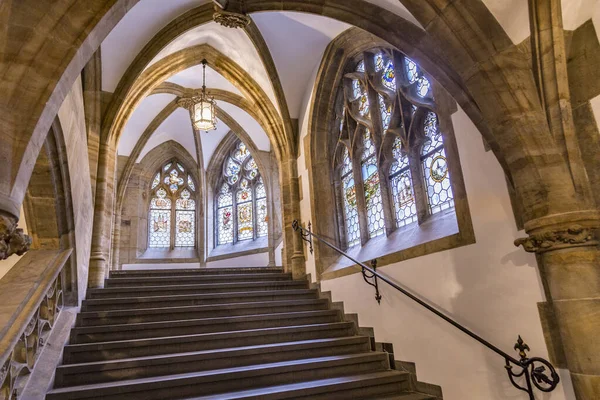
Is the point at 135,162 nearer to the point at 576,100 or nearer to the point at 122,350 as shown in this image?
the point at 122,350

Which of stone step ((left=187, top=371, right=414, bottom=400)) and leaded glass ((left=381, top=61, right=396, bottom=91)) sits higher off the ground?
leaded glass ((left=381, top=61, right=396, bottom=91))

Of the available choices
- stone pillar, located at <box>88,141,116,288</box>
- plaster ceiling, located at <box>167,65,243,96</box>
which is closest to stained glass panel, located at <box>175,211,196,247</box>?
plaster ceiling, located at <box>167,65,243,96</box>

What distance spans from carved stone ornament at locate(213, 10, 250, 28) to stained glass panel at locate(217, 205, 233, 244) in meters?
5.90

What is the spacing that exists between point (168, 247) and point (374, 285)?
7.05 metres

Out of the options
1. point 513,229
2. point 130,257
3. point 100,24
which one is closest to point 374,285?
point 513,229

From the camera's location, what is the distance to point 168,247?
979 cm

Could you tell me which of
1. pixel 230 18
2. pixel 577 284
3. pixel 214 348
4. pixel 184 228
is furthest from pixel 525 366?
pixel 184 228

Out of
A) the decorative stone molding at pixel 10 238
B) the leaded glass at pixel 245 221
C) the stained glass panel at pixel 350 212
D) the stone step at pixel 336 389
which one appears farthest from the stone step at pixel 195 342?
the leaded glass at pixel 245 221

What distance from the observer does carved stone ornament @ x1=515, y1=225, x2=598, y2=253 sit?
1.96 metres

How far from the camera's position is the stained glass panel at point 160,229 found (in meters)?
9.75

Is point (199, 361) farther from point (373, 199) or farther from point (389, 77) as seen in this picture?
point (389, 77)

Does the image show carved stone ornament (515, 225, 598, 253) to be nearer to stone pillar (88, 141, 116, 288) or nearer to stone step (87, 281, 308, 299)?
stone step (87, 281, 308, 299)

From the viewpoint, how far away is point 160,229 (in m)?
9.89

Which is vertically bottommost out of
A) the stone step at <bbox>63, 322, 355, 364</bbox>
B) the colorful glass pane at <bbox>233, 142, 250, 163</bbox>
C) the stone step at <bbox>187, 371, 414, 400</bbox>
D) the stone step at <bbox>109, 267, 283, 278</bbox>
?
the stone step at <bbox>187, 371, 414, 400</bbox>
